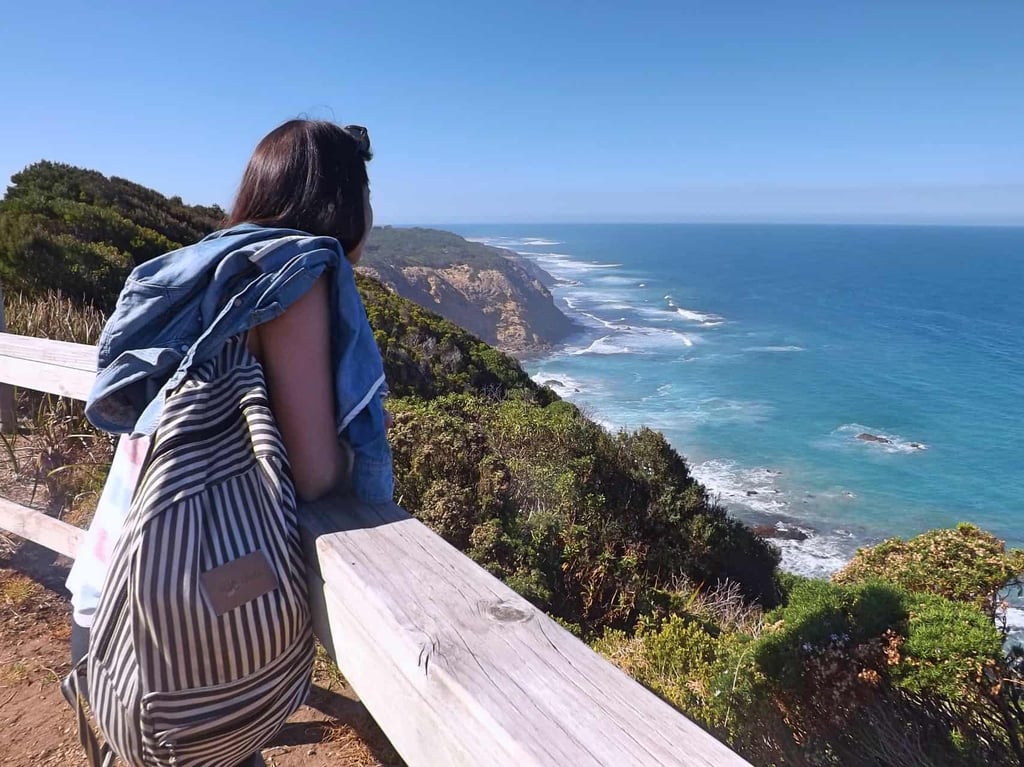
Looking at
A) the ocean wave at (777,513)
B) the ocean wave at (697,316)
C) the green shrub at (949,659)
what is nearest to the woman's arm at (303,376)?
the green shrub at (949,659)

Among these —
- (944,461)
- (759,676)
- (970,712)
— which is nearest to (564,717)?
(759,676)

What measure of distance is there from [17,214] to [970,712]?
1157cm

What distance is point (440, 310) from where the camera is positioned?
193 feet

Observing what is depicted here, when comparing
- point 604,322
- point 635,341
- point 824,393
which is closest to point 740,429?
point 824,393

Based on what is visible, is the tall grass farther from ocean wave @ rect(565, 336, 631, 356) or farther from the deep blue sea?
ocean wave @ rect(565, 336, 631, 356)

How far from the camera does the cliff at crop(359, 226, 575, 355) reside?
2285 inches

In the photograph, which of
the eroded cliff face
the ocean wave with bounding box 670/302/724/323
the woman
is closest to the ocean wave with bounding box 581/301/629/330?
the eroded cliff face

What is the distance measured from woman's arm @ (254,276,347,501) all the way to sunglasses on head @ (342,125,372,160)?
342 millimetres

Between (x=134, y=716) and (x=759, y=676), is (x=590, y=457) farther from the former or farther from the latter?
(x=134, y=716)

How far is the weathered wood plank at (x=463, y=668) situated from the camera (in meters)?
0.71

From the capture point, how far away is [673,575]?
7891 mm

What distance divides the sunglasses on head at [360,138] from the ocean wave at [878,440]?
38.3 m

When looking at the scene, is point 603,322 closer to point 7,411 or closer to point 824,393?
point 824,393

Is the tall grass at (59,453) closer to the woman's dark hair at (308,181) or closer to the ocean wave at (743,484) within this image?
the woman's dark hair at (308,181)
